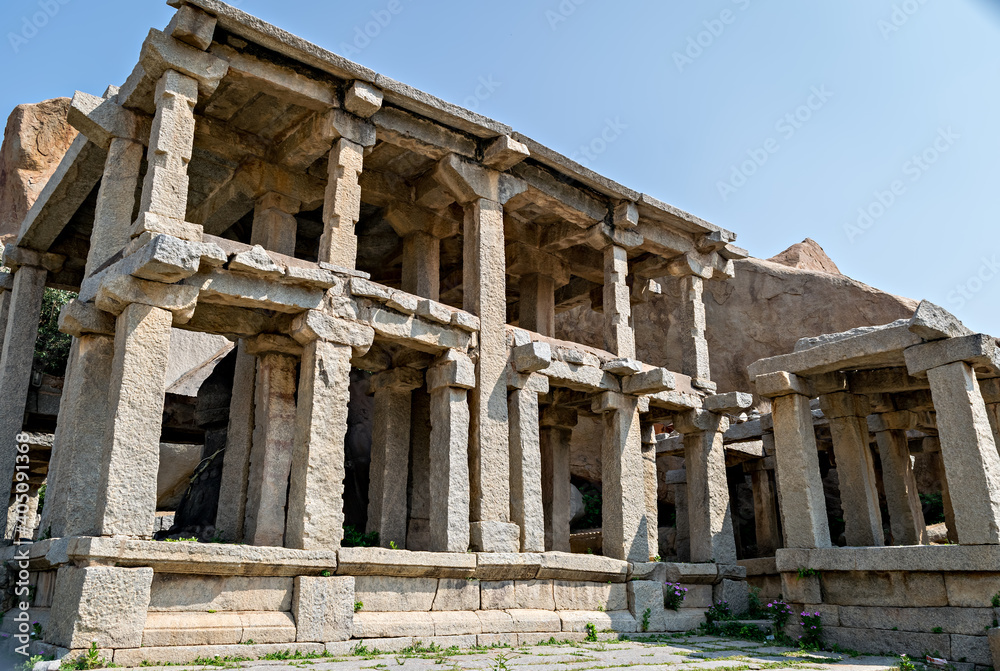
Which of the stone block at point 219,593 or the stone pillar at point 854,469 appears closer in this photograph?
the stone block at point 219,593

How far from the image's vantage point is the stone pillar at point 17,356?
11461 mm

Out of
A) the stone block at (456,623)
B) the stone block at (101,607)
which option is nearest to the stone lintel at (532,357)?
the stone block at (456,623)

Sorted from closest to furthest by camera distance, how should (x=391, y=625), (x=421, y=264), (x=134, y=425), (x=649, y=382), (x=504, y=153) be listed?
(x=134, y=425) → (x=391, y=625) → (x=504, y=153) → (x=649, y=382) → (x=421, y=264)

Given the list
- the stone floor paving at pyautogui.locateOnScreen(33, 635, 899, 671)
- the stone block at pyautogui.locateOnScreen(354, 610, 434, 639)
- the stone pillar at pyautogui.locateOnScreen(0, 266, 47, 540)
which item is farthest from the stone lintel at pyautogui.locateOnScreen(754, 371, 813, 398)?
the stone pillar at pyautogui.locateOnScreen(0, 266, 47, 540)

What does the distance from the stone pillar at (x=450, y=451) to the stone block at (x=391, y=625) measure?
0.97m

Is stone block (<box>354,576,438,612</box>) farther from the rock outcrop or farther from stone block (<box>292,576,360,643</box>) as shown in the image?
the rock outcrop

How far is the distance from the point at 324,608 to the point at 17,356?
700cm

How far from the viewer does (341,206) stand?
10.1m

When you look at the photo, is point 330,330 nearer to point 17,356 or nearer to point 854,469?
point 17,356

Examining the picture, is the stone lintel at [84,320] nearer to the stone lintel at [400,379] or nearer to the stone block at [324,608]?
the stone block at [324,608]

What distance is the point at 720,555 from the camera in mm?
12922

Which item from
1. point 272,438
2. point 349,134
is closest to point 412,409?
point 272,438

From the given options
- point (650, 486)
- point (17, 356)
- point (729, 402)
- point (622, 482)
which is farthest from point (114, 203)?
point (729, 402)

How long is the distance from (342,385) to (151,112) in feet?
14.3
